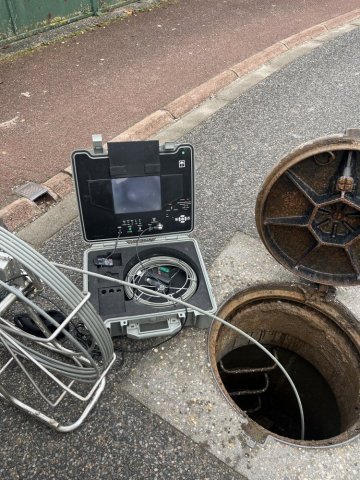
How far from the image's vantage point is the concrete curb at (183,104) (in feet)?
10.2

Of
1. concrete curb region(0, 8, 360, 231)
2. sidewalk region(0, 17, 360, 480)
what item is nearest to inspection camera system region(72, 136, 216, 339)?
sidewalk region(0, 17, 360, 480)

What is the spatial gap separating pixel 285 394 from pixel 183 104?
3.37 m

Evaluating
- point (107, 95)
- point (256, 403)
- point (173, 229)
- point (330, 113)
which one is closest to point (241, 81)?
point (330, 113)

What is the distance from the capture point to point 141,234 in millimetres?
2379

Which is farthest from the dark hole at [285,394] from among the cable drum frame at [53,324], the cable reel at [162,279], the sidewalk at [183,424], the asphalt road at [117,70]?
the asphalt road at [117,70]

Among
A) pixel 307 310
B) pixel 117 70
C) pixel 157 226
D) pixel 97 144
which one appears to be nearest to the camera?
pixel 97 144

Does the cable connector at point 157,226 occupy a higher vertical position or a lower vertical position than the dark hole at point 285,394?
higher

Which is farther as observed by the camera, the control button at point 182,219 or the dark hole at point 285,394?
the dark hole at point 285,394

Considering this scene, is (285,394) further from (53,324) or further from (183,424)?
(53,324)

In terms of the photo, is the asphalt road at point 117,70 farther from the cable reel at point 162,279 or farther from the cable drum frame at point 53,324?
the cable drum frame at point 53,324

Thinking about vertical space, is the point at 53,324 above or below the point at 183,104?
above

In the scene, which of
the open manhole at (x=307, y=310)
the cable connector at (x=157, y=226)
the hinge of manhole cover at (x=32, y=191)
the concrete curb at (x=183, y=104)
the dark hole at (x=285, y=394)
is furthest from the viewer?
the hinge of manhole cover at (x=32, y=191)

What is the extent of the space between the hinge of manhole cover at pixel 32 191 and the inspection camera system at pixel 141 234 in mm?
1190

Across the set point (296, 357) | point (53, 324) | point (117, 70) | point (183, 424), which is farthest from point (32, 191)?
point (117, 70)
